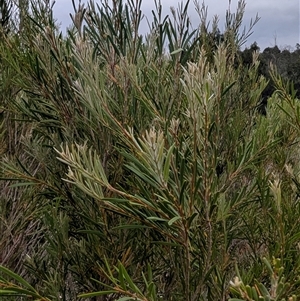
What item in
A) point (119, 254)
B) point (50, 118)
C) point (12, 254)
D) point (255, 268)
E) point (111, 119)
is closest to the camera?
point (111, 119)

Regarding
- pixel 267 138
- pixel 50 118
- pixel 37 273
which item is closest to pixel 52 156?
pixel 50 118

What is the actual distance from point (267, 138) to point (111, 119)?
0.60 m

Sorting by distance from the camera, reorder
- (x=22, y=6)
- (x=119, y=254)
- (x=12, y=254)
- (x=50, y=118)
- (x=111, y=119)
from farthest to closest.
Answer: (x=12, y=254), (x=22, y=6), (x=50, y=118), (x=119, y=254), (x=111, y=119)

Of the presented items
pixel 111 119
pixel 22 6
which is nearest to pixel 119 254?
pixel 111 119

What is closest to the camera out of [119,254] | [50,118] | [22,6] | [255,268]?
[255,268]

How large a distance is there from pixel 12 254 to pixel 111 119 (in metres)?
1.73

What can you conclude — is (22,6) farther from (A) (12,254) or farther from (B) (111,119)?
(A) (12,254)

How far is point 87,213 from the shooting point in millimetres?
1370

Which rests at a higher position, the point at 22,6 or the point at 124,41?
the point at 22,6

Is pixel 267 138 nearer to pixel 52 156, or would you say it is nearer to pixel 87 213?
pixel 87 213

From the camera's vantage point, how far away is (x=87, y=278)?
1.48 metres

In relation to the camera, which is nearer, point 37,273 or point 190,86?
point 190,86

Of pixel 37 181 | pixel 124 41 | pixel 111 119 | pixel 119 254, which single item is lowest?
pixel 119 254

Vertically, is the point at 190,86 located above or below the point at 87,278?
above
